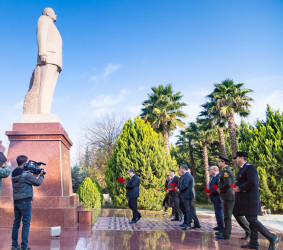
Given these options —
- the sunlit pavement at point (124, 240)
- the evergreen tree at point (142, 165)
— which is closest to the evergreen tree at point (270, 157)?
the evergreen tree at point (142, 165)

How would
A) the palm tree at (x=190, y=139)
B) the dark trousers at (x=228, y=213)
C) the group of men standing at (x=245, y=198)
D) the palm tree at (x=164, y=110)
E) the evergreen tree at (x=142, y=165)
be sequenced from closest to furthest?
1. the group of men standing at (x=245, y=198)
2. the dark trousers at (x=228, y=213)
3. the evergreen tree at (x=142, y=165)
4. the palm tree at (x=164, y=110)
5. the palm tree at (x=190, y=139)

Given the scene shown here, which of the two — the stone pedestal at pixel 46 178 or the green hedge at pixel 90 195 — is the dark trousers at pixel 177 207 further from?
the green hedge at pixel 90 195

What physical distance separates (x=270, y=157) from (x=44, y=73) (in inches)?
589

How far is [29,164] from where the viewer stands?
4.49 m

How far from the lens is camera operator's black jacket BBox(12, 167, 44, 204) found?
4203 millimetres

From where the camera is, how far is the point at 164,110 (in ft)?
76.9

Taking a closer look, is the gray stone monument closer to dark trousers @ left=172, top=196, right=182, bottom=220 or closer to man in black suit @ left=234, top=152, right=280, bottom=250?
dark trousers @ left=172, top=196, right=182, bottom=220

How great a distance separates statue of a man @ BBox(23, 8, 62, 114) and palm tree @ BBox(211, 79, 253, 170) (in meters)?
15.8

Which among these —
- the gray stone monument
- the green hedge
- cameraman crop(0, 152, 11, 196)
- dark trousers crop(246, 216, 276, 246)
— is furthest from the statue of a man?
the green hedge

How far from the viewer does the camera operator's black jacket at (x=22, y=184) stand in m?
4.20

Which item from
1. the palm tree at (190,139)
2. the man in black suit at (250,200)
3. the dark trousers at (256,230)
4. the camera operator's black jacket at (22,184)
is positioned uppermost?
the palm tree at (190,139)

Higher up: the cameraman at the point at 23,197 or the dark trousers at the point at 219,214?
the cameraman at the point at 23,197

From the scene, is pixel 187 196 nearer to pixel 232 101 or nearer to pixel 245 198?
pixel 245 198

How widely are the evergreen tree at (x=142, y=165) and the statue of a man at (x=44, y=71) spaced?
29.5 feet
